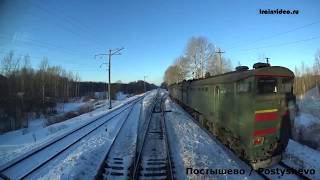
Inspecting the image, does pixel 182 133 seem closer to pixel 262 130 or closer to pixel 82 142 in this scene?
pixel 82 142

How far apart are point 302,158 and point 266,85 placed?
3.67 metres

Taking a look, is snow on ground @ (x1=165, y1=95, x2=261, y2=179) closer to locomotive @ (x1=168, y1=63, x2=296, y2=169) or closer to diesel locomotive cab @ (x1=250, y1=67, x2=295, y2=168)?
locomotive @ (x1=168, y1=63, x2=296, y2=169)

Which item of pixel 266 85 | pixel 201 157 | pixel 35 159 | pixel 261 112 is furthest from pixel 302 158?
pixel 35 159

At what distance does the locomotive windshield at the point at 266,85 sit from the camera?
8.43 meters

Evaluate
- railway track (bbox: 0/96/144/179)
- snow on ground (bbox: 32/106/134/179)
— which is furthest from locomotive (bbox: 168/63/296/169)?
railway track (bbox: 0/96/144/179)

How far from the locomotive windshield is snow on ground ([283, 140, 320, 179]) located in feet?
9.26

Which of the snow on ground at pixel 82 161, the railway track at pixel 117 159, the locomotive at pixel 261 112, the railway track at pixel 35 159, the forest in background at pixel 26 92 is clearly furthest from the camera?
the forest in background at pixel 26 92

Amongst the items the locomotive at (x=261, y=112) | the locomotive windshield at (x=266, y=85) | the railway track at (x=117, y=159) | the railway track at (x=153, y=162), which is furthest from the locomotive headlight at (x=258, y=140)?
the railway track at (x=117, y=159)

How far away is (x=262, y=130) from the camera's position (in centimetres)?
850

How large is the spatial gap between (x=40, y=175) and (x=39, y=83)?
59.3 meters

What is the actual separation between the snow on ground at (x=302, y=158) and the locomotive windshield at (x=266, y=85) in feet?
9.26

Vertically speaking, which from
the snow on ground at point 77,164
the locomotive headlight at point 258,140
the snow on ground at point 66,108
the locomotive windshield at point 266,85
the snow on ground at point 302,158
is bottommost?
the snow on ground at point 66,108

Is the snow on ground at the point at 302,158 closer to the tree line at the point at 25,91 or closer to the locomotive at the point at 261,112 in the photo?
the locomotive at the point at 261,112

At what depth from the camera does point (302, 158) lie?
1010 cm
